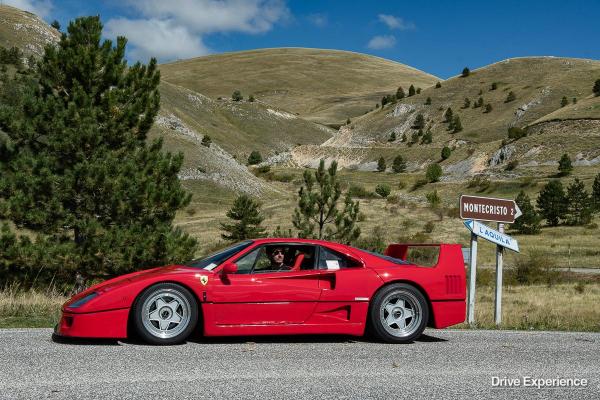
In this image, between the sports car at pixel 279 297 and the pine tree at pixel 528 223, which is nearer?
the sports car at pixel 279 297

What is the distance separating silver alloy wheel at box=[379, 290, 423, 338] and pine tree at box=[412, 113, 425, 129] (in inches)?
4140

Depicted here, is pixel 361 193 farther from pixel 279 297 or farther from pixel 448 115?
pixel 279 297

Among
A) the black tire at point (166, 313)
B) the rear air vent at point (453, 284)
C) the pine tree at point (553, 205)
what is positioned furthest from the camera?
the pine tree at point (553, 205)

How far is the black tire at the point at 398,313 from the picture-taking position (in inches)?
299

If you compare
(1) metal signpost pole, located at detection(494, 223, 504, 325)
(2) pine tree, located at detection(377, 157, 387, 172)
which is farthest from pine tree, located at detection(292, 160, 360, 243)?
(2) pine tree, located at detection(377, 157, 387, 172)

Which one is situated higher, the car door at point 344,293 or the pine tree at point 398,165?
the pine tree at point 398,165

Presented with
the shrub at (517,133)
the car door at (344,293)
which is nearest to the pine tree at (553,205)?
the shrub at (517,133)

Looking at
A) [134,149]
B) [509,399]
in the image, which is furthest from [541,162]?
[509,399]

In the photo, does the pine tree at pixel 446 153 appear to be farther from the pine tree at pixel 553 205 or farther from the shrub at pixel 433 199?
the pine tree at pixel 553 205

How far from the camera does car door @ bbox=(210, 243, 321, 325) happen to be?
7.21 m

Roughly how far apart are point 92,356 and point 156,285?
3.56ft

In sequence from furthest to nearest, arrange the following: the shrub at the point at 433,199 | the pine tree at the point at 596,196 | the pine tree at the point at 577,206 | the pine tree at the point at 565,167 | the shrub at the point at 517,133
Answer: the shrub at the point at 517,133
the pine tree at the point at 565,167
the shrub at the point at 433,199
the pine tree at the point at 596,196
the pine tree at the point at 577,206

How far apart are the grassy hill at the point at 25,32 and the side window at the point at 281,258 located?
76.0 m

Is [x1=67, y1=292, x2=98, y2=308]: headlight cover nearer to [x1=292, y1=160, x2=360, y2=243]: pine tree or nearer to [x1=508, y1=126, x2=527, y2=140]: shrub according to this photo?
[x1=292, y1=160, x2=360, y2=243]: pine tree
